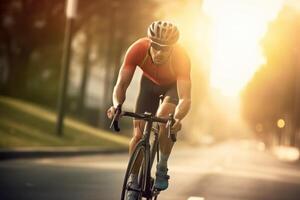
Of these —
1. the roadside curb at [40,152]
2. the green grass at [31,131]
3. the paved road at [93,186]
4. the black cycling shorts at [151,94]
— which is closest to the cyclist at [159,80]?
the black cycling shorts at [151,94]

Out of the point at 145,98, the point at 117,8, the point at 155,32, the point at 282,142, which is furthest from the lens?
the point at 282,142

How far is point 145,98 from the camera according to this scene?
26.9 ft

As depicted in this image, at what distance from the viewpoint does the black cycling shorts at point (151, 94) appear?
8.18m

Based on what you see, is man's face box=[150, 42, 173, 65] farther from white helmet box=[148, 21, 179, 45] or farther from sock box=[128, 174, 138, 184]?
sock box=[128, 174, 138, 184]

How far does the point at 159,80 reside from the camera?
8102mm

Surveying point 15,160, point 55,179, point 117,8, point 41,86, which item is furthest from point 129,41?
point 55,179

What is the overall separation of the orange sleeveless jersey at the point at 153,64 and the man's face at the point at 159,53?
0.15ft

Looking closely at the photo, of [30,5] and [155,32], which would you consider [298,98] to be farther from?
[155,32]

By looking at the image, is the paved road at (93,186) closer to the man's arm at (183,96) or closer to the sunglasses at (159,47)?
the man's arm at (183,96)

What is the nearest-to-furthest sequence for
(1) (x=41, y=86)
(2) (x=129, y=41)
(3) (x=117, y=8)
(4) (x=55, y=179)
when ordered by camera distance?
(4) (x=55, y=179)
(3) (x=117, y=8)
(2) (x=129, y=41)
(1) (x=41, y=86)

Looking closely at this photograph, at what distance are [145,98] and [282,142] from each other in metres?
85.7

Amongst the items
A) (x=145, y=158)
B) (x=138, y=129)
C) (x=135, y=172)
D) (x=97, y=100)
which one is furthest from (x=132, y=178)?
(x=97, y=100)

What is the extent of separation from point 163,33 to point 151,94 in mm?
892

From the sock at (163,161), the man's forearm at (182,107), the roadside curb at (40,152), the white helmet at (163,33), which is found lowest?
the roadside curb at (40,152)
